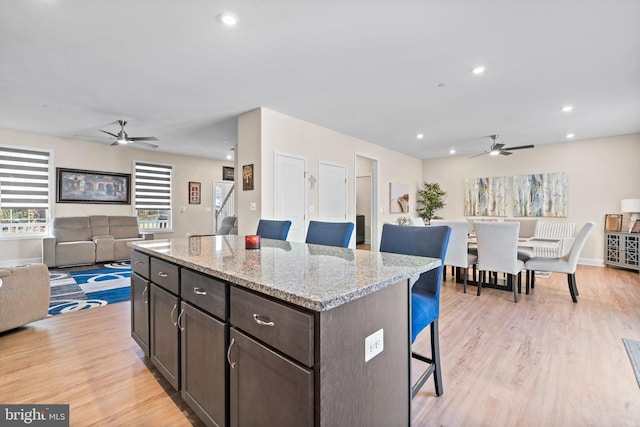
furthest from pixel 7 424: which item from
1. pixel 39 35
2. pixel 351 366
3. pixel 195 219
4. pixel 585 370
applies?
pixel 195 219

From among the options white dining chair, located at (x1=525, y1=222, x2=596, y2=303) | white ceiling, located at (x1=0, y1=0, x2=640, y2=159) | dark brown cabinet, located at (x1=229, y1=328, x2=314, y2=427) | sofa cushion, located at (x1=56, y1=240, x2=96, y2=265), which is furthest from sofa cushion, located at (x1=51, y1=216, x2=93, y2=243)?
white dining chair, located at (x1=525, y1=222, x2=596, y2=303)

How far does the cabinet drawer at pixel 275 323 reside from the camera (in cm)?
87

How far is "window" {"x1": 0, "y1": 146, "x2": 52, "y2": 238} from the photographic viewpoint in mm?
5520

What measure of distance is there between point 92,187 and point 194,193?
2.20 meters

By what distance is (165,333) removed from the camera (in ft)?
5.72

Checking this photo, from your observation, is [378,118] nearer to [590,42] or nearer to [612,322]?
[590,42]

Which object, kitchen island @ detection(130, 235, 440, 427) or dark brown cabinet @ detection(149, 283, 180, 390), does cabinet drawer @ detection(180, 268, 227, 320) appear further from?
dark brown cabinet @ detection(149, 283, 180, 390)

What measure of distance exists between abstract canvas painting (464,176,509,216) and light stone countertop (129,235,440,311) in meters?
6.67

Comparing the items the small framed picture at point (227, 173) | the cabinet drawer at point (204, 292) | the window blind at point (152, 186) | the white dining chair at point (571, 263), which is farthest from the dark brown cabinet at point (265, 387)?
the small framed picture at point (227, 173)

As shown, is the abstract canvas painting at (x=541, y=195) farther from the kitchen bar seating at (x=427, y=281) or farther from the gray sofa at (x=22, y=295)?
the gray sofa at (x=22, y=295)

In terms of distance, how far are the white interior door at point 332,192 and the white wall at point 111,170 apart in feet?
14.0

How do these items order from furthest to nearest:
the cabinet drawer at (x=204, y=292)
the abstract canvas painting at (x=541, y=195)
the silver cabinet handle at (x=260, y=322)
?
the abstract canvas painting at (x=541, y=195) → the cabinet drawer at (x=204, y=292) → the silver cabinet handle at (x=260, y=322)

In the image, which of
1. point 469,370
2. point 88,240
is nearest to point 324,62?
point 469,370

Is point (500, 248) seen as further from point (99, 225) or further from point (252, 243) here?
point (99, 225)
